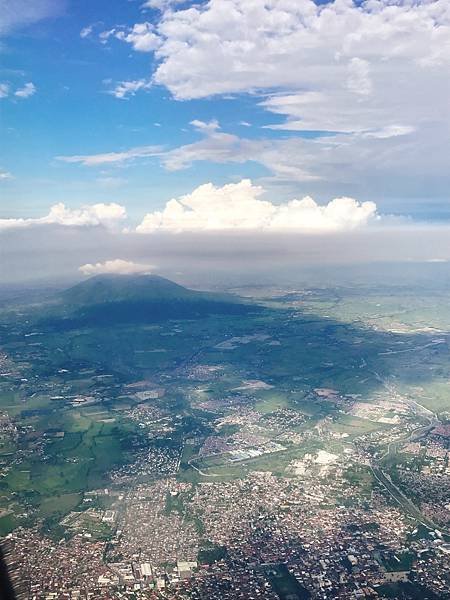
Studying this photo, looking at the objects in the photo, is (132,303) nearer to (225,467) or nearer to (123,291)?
(123,291)

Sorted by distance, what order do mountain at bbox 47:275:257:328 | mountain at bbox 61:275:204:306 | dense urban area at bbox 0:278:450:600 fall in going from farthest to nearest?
mountain at bbox 61:275:204:306, mountain at bbox 47:275:257:328, dense urban area at bbox 0:278:450:600

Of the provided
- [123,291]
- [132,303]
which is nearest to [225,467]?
[132,303]

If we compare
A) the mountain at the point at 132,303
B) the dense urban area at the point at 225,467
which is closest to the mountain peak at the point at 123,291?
the mountain at the point at 132,303

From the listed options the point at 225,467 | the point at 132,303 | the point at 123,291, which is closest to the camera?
the point at 225,467

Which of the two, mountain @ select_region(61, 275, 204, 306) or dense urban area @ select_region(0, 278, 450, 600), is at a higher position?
mountain @ select_region(61, 275, 204, 306)

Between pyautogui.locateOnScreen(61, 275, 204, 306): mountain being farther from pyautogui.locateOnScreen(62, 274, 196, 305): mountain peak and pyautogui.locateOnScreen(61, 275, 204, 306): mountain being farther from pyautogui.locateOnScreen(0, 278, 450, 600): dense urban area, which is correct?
pyautogui.locateOnScreen(0, 278, 450, 600): dense urban area

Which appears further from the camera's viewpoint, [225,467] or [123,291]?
[123,291]

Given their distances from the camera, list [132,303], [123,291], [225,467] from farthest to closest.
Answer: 1. [123,291]
2. [132,303]
3. [225,467]

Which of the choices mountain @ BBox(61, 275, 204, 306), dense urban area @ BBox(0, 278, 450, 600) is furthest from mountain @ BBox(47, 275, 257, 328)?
dense urban area @ BBox(0, 278, 450, 600)

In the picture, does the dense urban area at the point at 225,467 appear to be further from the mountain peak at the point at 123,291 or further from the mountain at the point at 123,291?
the mountain peak at the point at 123,291

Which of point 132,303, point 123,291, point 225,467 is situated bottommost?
point 225,467
